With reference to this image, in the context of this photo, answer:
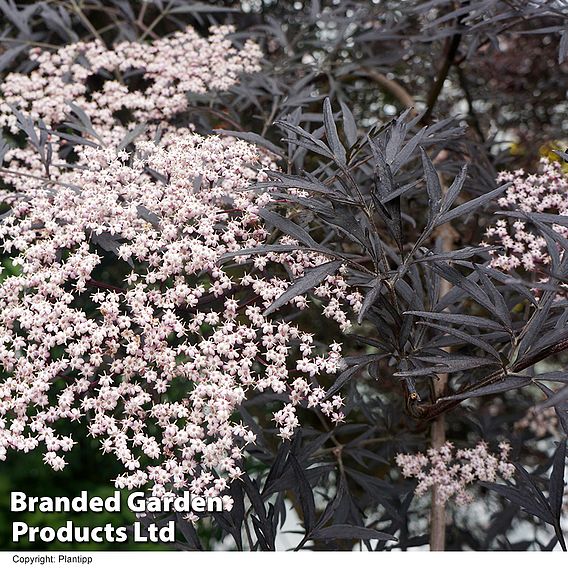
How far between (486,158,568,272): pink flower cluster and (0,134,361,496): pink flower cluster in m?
0.28

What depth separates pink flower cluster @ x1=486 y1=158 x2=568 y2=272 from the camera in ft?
3.56

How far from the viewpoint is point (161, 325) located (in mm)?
873

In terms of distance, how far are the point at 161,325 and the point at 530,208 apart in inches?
25.0

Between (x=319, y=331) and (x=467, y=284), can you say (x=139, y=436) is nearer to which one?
(x=467, y=284)

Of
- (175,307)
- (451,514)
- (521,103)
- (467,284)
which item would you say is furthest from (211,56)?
(451,514)

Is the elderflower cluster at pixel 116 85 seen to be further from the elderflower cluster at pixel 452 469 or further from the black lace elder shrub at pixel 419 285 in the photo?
the elderflower cluster at pixel 452 469

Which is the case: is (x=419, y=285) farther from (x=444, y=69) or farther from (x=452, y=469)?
(x=444, y=69)

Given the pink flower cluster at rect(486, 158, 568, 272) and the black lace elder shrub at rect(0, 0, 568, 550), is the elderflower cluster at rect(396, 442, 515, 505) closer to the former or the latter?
the black lace elder shrub at rect(0, 0, 568, 550)

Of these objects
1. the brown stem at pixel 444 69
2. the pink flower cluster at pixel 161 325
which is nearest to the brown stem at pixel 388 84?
the brown stem at pixel 444 69

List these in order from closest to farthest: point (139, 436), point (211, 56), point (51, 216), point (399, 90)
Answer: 1. point (139, 436)
2. point (51, 216)
3. point (211, 56)
4. point (399, 90)

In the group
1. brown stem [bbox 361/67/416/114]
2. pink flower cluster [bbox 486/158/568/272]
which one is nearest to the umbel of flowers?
pink flower cluster [bbox 486/158/568/272]

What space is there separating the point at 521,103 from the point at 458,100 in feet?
0.59

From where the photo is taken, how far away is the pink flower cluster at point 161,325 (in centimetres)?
85

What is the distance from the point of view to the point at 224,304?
3.00 feet
